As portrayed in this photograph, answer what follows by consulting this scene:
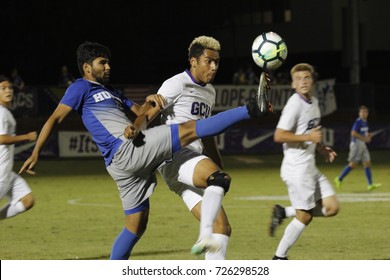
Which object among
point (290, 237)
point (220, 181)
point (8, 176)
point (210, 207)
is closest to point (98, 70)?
point (220, 181)

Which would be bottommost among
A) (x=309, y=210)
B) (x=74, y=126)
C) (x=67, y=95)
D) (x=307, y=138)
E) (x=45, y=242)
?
(x=74, y=126)

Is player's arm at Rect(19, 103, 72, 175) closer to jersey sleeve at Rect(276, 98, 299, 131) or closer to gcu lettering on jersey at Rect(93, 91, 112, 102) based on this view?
gcu lettering on jersey at Rect(93, 91, 112, 102)

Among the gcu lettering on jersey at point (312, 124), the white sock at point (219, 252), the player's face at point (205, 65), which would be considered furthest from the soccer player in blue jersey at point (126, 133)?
the gcu lettering on jersey at point (312, 124)

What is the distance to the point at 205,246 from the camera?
8.66 m

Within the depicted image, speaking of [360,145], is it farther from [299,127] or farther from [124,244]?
[124,244]

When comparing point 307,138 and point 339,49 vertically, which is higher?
point 307,138

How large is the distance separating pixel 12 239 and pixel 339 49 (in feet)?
153

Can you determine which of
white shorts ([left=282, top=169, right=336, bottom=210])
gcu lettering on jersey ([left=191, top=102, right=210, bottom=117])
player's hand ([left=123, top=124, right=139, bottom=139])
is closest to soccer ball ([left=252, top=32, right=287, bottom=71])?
gcu lettering on jersey ([left=191, top=102, right=210, bottom=117])

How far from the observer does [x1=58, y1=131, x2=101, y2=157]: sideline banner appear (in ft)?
98.8

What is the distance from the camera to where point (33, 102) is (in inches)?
1358

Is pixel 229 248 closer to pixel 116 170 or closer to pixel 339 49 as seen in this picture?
pixel 116 170

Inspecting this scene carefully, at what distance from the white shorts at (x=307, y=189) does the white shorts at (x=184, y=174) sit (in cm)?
160

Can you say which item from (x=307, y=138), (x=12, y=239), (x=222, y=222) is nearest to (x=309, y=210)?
(x=307, y=138)

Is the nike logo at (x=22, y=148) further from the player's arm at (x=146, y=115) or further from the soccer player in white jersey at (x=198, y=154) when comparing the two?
the player's arm at (x=146, y=115)
